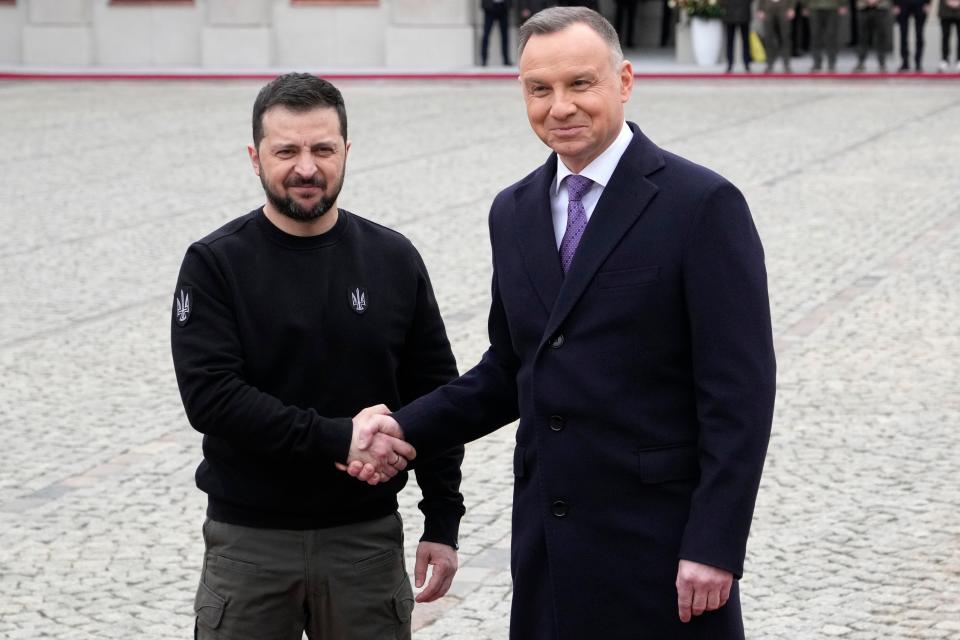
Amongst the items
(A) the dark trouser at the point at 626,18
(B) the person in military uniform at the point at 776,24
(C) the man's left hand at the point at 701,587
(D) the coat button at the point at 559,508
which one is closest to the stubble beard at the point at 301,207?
(D) the coat button at the point at 559,508

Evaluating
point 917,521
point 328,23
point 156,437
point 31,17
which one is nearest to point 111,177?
point 156,437

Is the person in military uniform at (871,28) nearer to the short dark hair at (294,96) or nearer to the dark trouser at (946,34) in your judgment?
the dark trouser at (946,34)

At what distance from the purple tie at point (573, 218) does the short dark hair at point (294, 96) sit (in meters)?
0.50

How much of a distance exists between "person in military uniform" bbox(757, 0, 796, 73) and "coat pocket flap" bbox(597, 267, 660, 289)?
23.1 m

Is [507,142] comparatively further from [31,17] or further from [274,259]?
[31,17]

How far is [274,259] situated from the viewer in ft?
11.1

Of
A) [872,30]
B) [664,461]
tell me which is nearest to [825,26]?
[872,30]

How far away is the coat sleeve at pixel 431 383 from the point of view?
3.57 m

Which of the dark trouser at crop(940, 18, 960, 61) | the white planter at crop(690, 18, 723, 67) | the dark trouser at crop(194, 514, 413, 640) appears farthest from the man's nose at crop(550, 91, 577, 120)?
the white planter at crop(690, 18, 723, 67)

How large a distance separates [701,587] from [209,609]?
104 cm

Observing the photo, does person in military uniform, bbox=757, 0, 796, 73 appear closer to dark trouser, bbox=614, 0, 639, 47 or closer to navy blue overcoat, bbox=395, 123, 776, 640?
dark trouser, bbox=614, 0, 639, 47

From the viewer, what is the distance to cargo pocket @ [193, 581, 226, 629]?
3.39 metres

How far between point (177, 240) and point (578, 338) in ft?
29.7

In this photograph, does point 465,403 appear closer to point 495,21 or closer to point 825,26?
point 825,26
